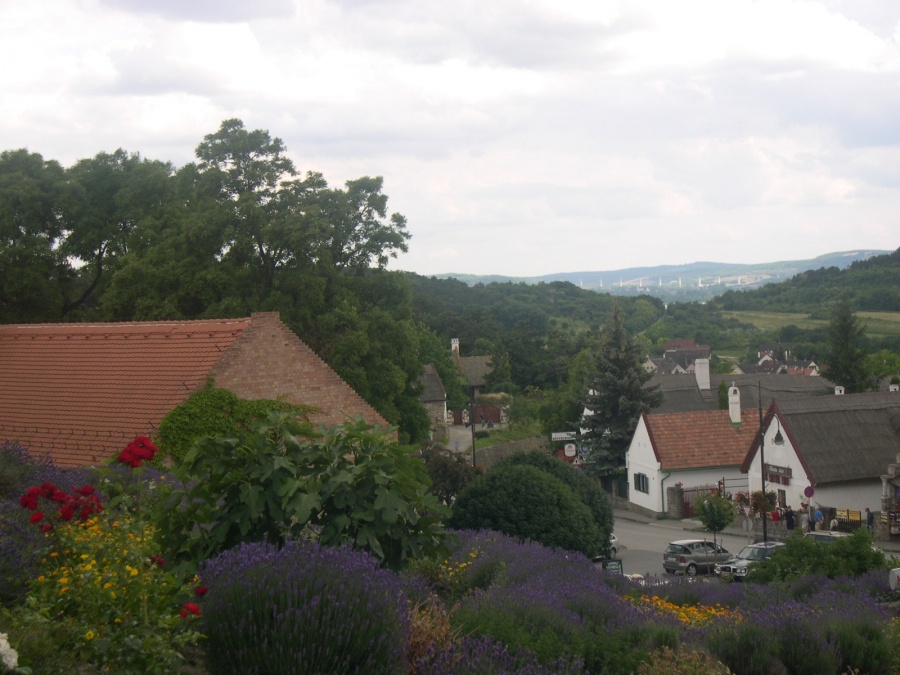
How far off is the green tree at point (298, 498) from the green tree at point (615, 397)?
1737 inches

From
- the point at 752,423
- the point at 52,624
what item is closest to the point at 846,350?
the point at 752,423

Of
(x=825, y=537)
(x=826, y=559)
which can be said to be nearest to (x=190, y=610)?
(x=826, y=559)

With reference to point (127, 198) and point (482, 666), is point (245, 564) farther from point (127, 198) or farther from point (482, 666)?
point (127, 198)

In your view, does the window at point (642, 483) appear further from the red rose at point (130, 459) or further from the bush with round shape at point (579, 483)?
the red rose at point (130, 459)

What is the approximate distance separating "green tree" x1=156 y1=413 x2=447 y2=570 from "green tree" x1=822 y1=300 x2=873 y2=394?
208ft

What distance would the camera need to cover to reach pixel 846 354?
216 ft

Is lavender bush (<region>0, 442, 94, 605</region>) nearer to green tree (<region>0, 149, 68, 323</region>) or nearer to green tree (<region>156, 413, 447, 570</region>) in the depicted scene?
green tree (<region>156, 413, 447, 570</region>)

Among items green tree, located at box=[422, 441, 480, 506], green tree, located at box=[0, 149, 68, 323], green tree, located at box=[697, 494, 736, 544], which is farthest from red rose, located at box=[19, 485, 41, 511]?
green tree, located at box=[697, 494, 736, 544]

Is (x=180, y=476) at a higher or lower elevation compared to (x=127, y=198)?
lower

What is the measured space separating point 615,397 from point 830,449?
15.2 meters

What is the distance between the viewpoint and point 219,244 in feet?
105

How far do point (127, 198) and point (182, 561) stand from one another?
104 ft

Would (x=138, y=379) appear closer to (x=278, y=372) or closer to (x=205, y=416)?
(x=205, y=416)

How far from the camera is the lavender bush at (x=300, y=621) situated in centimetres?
542
